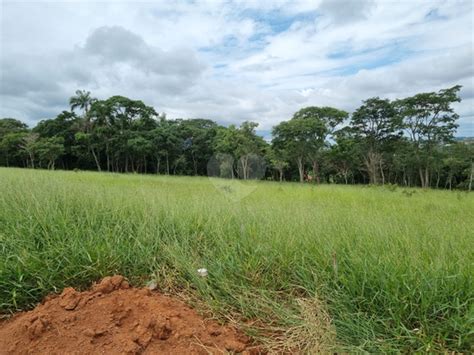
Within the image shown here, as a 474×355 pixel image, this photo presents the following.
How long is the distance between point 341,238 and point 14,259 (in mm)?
2859

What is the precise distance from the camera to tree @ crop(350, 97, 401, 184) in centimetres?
2767

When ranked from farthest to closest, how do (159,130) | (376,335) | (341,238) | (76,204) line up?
(159,130)
(76,204)
(341,238)
(376,335)

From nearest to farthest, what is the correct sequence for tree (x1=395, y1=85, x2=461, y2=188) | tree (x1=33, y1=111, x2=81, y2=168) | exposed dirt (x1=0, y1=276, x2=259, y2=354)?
exposed dirt (x1=0, y1=276, x2=259, y2=354), tree (x1=395, y1=85, x2=461, y2=188), tree (x1=33, y1=111, x2=81, y2=168)

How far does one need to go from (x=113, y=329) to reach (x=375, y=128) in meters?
30.7

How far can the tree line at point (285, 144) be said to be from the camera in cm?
2698

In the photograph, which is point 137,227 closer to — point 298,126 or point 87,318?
point 87,318

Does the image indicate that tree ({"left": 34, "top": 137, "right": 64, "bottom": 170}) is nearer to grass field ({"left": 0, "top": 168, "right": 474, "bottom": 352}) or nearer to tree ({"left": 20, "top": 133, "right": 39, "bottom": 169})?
tree ({"left": 20, "top": 133, "right": 39, "bottom": 169})

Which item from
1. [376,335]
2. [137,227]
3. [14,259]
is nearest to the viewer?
[376,335]

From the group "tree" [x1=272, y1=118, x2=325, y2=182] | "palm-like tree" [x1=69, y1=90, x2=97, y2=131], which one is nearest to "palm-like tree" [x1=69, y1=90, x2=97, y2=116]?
"palm-like tree" [x1=69, y1=90, x2=97, y2=131]

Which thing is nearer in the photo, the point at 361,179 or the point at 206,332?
the point at 206,332

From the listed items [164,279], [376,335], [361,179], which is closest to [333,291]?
[376,335]

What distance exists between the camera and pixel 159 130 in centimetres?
3634

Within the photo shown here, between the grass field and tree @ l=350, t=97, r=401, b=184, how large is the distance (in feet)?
88.2

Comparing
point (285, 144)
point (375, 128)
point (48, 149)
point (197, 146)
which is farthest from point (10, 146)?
point (375, 128)
